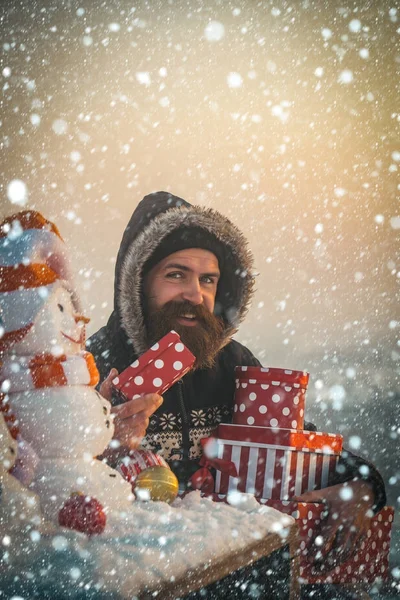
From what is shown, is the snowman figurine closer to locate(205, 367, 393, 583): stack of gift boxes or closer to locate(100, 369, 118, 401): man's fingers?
locate(100, 369, 118, 401): man's fingers

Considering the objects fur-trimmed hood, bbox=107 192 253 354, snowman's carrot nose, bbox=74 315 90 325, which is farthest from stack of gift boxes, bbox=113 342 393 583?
snowman's carrot nose, bbox=74 315 90 325

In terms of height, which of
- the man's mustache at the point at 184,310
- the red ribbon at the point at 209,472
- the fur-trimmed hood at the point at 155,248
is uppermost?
the fur-trimmed hood at the point at 155,248

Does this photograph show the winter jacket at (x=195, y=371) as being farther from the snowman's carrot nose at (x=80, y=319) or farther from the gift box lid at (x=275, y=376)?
the snowman's carrot nose at (x=80, y=319)

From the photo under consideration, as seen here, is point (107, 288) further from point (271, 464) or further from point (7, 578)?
point (7, 578)

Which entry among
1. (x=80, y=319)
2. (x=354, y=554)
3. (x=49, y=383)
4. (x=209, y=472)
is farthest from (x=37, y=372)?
(x=354, y=554)

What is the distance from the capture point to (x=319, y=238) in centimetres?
224

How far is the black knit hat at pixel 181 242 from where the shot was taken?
150 centimetres

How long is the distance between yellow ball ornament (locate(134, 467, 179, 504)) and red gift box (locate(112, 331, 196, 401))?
0.21 meters

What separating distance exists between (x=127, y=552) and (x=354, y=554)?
883 millimetres

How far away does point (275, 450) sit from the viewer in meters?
1.34

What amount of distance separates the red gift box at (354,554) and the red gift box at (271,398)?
18 centimetres

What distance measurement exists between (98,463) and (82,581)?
0.18 meters

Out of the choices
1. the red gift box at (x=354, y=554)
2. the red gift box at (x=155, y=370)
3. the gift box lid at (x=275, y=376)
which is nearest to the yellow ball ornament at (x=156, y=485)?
the red gift box at (x=155, y=370)

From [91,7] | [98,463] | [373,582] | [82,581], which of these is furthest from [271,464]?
[91,7]
